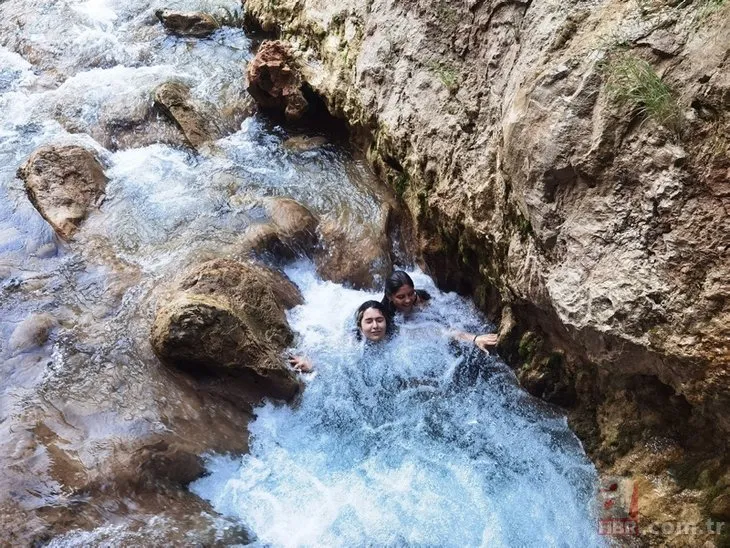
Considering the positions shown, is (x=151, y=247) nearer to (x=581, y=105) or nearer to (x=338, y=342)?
(x=338, y=342)

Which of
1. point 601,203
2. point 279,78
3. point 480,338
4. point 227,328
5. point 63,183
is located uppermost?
point 601,203

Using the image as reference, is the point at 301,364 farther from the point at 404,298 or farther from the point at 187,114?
the point at 187,114

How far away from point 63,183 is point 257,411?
3.88 meters

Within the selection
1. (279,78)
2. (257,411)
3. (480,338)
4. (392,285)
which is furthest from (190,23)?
(480,338)

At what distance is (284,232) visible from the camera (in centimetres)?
640

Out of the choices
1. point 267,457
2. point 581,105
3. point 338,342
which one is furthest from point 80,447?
point 581,105

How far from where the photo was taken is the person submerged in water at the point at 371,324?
552cm

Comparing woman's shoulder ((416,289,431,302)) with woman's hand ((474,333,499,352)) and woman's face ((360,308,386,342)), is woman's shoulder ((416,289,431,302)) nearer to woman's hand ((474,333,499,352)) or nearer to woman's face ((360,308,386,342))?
woman's face ((360,308,386,342))

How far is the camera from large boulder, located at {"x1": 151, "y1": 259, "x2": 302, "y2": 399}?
15.4 ft

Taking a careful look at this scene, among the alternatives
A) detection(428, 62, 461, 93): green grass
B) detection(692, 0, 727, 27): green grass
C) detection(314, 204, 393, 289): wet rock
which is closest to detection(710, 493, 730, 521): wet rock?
detection(692, 0, 727, 27): green grass

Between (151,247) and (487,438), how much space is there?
12.6 feet

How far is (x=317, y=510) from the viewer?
13.9 ft

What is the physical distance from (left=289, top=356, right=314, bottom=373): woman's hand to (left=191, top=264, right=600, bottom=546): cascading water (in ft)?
0.27

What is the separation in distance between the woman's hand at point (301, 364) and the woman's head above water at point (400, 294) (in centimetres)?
91
